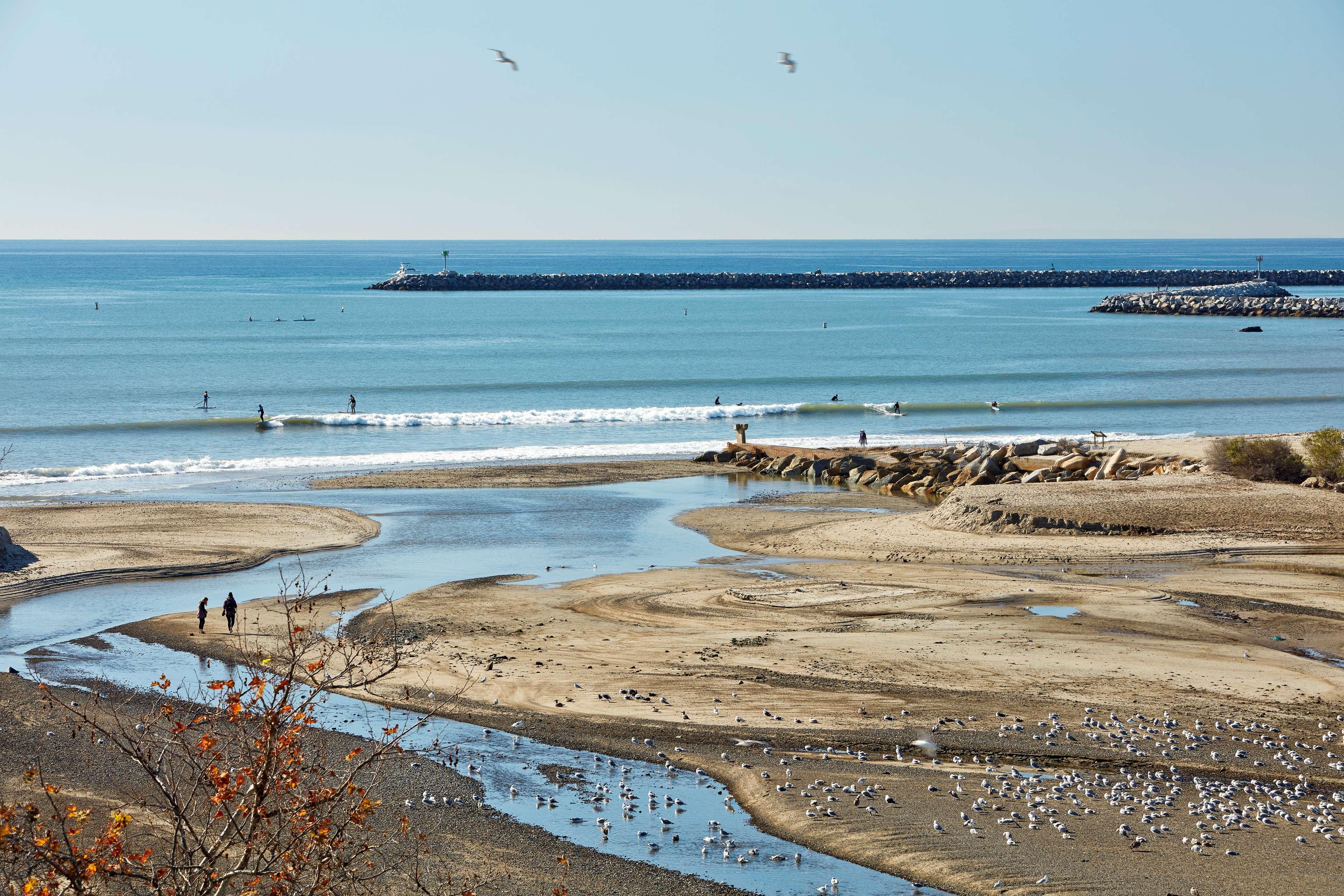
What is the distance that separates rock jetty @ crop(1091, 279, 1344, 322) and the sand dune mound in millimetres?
99574

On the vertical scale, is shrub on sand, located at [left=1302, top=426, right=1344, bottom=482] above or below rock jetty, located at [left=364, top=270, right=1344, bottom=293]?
below

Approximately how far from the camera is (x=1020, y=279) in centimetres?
17225

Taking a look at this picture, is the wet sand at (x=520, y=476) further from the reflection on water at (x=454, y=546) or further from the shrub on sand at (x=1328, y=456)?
the shrub on sand at (x=1328, y=456)

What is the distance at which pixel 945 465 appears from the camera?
4109cm

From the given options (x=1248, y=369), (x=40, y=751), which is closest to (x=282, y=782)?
(x=40, y=751)

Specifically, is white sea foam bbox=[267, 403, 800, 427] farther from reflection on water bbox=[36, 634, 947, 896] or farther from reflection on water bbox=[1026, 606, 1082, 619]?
reflection on water bbox=[36, 634, 947, 896]

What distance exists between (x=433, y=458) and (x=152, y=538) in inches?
676

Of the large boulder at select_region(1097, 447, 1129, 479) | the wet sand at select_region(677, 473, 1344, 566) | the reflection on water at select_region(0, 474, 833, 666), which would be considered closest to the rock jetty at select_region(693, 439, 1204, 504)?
A: the large boulder at select_region(1097, 447, 1129, 479)

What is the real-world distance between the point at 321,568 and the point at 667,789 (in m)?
15.5

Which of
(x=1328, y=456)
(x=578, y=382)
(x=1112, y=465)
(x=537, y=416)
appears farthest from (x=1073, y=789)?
(x=578, y=382)

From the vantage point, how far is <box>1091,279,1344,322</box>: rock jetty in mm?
120625

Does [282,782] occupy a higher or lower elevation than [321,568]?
higher

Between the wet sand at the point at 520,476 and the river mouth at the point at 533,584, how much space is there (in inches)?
38.1

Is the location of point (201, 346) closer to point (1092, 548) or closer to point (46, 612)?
point (46, 612)
